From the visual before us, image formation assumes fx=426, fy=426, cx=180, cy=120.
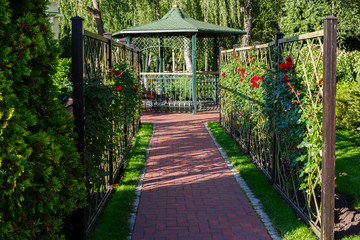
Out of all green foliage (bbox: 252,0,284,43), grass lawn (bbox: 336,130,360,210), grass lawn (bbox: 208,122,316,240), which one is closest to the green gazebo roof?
grass lawn (bbox: 336,130,360,210)

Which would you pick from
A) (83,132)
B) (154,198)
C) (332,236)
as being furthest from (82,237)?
(332,236)

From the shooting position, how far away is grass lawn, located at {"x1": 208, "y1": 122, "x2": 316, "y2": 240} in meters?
4.30

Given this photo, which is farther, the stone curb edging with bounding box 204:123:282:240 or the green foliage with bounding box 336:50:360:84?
the green foliage with bounding box 336:50:360:84

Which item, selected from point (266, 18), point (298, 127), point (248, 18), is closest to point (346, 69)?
point (298, 127)

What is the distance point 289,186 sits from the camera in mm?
5406

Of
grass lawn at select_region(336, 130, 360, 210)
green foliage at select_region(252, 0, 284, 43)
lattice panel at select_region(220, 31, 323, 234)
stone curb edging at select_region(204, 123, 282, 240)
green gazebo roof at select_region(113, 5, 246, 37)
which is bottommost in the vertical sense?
stone curb edging at select_region(204, 123, 282, 240)

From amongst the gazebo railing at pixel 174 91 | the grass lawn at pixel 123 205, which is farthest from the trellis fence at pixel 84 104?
the gazebo railing at pixel 174 91

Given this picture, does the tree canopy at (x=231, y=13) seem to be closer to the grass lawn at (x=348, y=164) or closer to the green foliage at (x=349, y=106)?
the green foliage at (x=349, y=106)

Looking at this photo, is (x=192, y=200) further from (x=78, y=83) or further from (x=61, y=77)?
(x=61, y=77)

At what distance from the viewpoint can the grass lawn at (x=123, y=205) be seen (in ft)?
14.2

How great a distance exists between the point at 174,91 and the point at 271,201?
11.9 meters

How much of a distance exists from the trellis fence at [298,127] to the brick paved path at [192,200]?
22.6 inches

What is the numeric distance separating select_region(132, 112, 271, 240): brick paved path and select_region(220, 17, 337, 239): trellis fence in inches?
22.6

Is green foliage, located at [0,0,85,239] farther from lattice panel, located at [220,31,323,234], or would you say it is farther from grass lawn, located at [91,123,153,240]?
lattice panel, located at [220,31,323,234]
